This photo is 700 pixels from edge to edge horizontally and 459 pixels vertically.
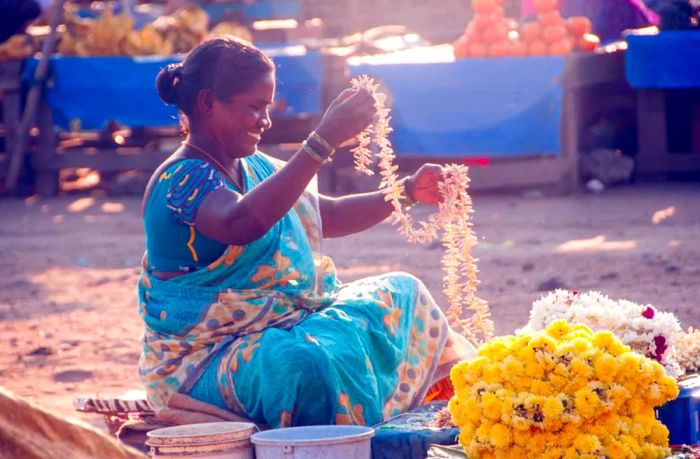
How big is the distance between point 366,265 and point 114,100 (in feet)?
14.2

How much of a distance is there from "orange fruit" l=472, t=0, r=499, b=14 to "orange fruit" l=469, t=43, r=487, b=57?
329 millimetres

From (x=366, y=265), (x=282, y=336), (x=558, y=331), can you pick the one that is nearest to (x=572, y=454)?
(x=558, y=331)

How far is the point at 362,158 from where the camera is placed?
13.8 feet

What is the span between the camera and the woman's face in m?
4.12

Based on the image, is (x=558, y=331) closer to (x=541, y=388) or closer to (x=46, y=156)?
(x=541, y=388)

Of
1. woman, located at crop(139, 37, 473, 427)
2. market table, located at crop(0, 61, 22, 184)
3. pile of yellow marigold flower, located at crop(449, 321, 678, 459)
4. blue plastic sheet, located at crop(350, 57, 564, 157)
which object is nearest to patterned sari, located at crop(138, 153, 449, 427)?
woman, located at crop(139, 37, 473, 427)

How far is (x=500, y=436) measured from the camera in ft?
10.5

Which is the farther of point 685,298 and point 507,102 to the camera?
point 507,102

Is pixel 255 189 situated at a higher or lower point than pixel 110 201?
higher

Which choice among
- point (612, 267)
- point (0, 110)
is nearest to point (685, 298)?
point (612, 267)

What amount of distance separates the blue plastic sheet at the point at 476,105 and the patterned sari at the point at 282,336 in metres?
6.43

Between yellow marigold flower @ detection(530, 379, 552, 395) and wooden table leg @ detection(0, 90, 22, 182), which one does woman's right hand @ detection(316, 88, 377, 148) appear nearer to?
yellow marigold flower @ detection(530, 379, 552, 395)

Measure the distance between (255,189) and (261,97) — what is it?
0.42 metres

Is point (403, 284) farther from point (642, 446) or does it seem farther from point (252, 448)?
point (642, 446)
